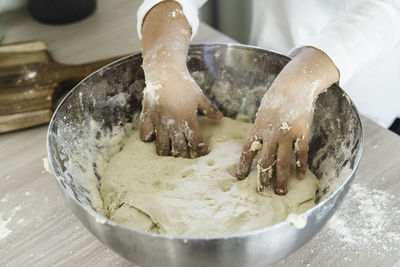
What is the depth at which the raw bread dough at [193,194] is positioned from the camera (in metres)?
0.79

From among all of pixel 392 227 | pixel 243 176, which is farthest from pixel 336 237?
pixel 243 176

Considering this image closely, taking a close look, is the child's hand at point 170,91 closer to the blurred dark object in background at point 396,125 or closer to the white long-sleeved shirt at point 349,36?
the white long-sleeved shirt at point 349,36

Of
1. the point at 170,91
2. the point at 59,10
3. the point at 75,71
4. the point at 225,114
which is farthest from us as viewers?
the point at 59,10

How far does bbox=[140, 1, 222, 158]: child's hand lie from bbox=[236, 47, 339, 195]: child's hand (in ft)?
0.52

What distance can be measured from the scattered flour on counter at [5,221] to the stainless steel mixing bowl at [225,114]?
0.20 meters

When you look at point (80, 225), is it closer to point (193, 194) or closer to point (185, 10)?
point (193, 194)

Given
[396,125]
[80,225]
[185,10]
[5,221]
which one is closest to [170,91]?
[185,10]

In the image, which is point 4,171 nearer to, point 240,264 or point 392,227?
point 240,264

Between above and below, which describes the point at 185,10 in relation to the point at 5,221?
above

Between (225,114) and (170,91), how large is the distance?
24 cm

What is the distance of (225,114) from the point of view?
1098mm

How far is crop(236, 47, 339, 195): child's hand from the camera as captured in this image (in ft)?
2.57

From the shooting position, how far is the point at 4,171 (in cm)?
105

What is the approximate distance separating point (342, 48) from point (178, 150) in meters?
0.41
